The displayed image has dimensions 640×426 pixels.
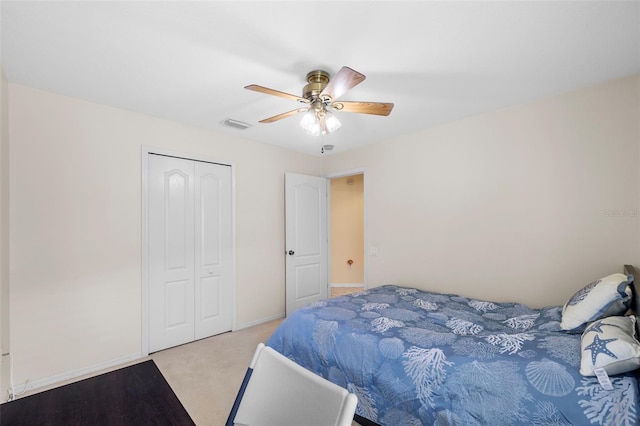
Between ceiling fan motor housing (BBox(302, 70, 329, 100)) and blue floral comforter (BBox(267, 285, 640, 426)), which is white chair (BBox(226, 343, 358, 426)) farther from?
ceiling fan motor housing (BBox(302, 70, 329, 100))

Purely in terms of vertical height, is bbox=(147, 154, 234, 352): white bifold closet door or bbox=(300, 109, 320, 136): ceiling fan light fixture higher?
bbox=(300, 109, 320, 136): ceiling fan light fixture

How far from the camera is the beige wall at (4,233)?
2029 millimetres

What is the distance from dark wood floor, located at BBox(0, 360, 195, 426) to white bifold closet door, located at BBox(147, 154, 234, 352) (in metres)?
2.16

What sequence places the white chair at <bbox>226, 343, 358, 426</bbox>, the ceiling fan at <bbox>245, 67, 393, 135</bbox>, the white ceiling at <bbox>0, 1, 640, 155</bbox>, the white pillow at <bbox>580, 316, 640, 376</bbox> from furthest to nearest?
1. the ceiling fan at <bbox>245, 67, 393, 135</bbox>
2. the white ceiling at <bbox>0, 1, 640, 155</bbox>
3. the white pillow at <bbox>580, 316, 640, 376</bbox>
4. the white chair at <bbox>226, 343, 358, 426</bbox>

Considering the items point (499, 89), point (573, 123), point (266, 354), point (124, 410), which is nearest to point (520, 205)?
point (573, 123)

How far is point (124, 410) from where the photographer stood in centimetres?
92

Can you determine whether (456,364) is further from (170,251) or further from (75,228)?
(75,228)

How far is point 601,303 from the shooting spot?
1612 mm

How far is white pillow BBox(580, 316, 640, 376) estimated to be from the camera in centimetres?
122

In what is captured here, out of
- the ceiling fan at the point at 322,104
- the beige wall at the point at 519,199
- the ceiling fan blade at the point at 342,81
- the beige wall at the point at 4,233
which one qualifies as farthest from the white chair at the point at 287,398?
the beige wall at the point at 519,199

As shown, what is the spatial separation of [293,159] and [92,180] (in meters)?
2.45

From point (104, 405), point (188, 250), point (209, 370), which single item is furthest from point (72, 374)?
point (104, 405)

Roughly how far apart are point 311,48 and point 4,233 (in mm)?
2599

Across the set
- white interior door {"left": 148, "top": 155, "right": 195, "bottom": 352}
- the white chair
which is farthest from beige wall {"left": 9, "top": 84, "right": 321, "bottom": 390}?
the white chair
